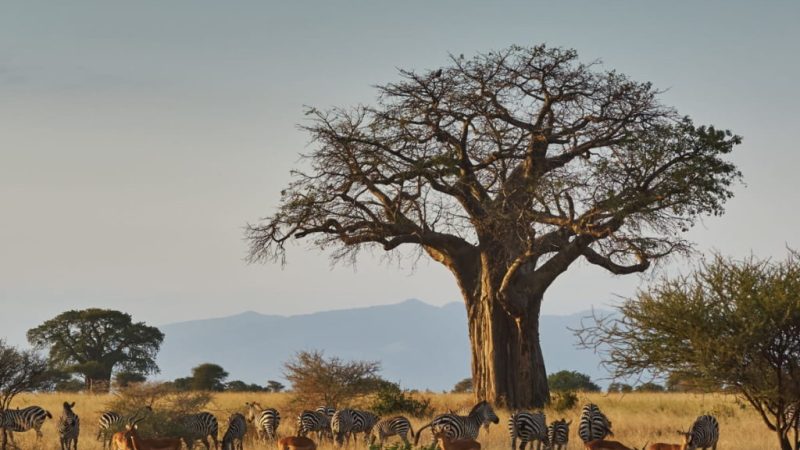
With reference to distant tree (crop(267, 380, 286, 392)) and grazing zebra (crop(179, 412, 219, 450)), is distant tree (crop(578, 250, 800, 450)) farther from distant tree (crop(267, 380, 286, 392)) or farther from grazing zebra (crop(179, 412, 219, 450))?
distant tree (crop(267, 380, 286, 392))

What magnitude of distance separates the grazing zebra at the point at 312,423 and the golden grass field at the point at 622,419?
0.44 metres

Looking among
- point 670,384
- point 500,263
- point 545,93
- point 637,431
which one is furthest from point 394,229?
point 670,384

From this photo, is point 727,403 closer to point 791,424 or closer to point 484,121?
point 484,121

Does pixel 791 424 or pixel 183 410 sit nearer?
pixel 791 424

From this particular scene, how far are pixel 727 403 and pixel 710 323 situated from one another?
1596cm

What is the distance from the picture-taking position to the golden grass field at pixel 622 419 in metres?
24.4

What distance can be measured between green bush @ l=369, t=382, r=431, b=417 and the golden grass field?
1201 millimetres

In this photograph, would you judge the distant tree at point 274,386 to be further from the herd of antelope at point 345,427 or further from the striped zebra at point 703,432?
the striped zebra at point 703,432

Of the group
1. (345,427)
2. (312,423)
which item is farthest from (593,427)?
(312,423)

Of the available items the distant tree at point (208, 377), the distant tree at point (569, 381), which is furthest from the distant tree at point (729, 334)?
the distant tree at point (208, 377)

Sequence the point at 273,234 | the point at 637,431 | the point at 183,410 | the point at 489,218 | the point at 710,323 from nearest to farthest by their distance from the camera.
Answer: the point at 710,323 < the point at 183,410 < the point at 637,431 < the point at 489,218 < the point at 273,234

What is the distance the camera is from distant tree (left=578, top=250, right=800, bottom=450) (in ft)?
62.5

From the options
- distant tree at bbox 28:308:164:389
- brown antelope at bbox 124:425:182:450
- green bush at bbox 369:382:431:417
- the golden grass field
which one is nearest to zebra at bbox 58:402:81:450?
the golden grass field

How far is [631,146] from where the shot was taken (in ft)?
106
